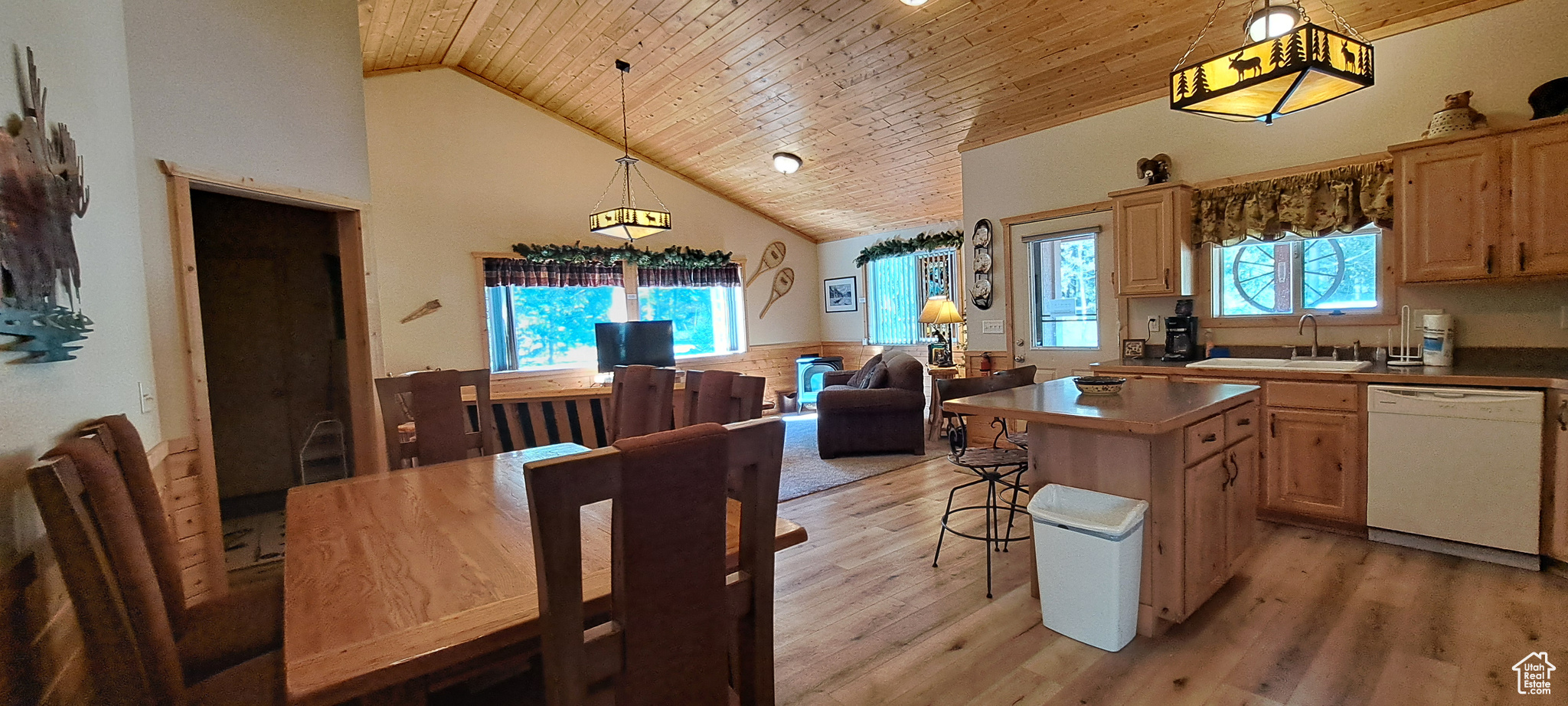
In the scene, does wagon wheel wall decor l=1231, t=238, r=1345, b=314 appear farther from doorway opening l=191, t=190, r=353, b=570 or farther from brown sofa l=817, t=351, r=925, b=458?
doorway opening l=191, t=190, r=353, b=570

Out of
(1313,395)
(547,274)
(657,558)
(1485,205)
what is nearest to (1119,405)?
(1313,395)

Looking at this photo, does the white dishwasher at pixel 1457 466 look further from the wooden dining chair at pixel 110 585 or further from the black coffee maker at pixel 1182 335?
the wooden dining chair at pixel 110 585

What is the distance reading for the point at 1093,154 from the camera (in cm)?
466

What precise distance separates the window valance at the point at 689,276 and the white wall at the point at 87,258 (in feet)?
16.4

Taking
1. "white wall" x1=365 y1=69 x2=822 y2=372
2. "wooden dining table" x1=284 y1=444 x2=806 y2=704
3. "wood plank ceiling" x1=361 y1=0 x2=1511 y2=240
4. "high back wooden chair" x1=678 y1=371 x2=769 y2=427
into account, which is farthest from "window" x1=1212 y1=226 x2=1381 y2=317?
"white wall" x1=365 y1=69 x2=822 y2=372

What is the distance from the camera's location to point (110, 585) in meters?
1.17

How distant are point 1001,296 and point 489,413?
415cm

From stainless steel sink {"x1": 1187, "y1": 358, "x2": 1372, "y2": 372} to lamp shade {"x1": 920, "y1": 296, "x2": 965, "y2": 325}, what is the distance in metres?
2.37

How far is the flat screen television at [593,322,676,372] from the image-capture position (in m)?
6.96

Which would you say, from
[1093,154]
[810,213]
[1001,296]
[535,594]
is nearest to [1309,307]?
[1093,154]

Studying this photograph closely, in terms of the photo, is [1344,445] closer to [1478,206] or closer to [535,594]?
[1478,206]

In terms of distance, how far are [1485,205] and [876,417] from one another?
3.70m

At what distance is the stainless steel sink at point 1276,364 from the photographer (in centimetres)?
338

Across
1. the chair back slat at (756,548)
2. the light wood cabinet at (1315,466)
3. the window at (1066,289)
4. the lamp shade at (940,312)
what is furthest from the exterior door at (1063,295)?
the chair back slat at (756,548)
